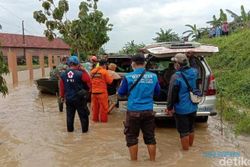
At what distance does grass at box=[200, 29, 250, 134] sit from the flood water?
457 mm

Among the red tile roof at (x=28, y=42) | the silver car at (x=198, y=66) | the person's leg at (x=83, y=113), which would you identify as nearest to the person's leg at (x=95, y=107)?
the person's leg at (x=83, y=113)

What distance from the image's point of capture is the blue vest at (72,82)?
28.4ft

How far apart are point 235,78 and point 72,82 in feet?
23.2

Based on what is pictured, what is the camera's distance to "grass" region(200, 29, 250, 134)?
953cm

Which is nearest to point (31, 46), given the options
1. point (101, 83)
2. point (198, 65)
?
point (101, 83)

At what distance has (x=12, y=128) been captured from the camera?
980 cm

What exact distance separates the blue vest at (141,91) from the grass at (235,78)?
2.79 meters

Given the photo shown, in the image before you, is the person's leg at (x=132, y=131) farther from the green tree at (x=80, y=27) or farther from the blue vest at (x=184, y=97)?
the green tree at (x=80, y=27)

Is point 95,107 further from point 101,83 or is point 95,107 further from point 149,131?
point 149,131

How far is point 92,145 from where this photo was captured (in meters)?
7.82

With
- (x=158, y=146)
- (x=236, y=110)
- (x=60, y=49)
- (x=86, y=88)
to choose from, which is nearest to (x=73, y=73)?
(x=86, y=88)

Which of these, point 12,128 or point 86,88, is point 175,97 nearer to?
point 86,88

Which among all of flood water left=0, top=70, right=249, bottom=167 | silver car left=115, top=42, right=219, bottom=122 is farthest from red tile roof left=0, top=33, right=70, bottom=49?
silver car left=115, top=42, right=219, bottom=122

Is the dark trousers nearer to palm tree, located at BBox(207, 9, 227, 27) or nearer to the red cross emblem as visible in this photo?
the red cross emblem
